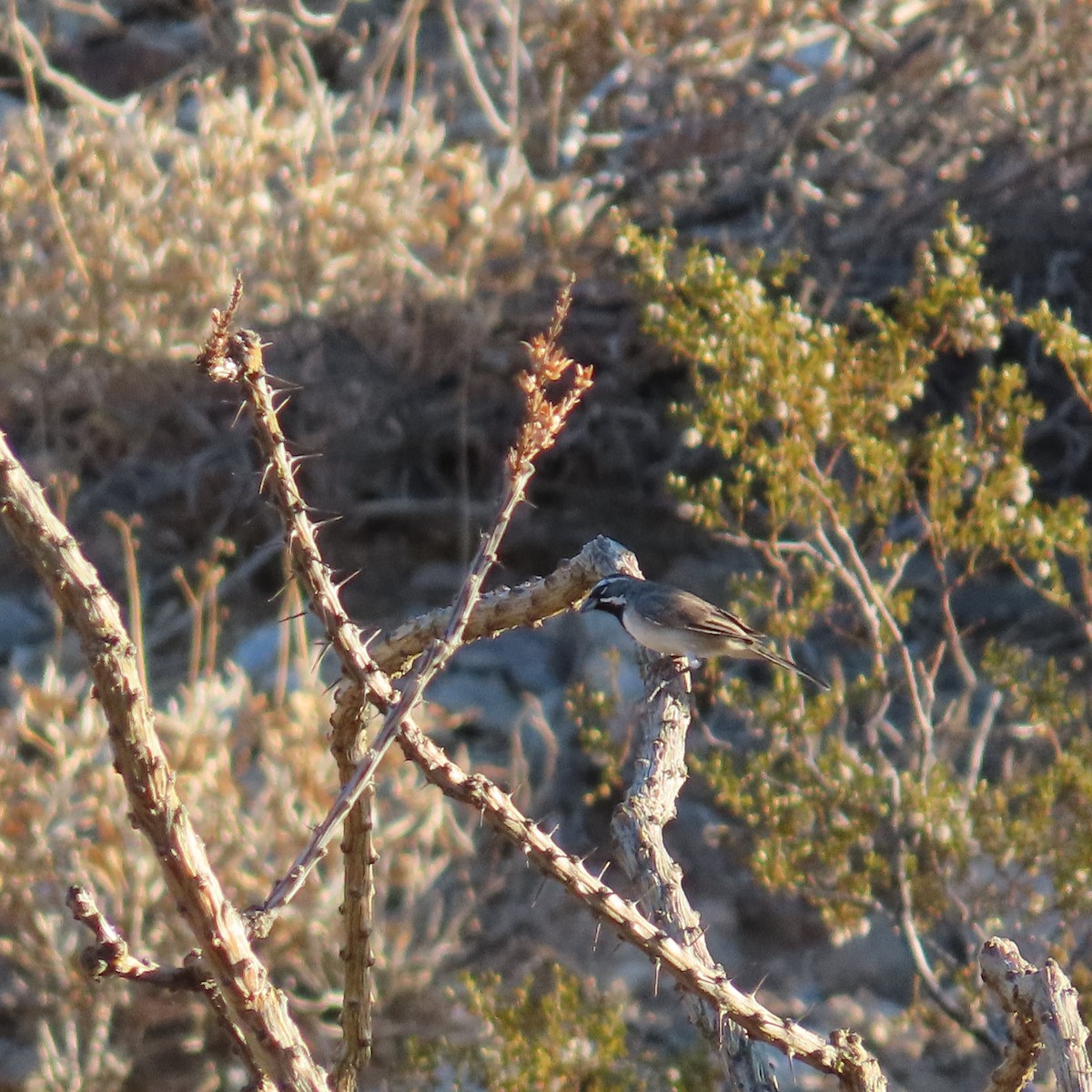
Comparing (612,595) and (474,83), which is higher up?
(612,595)

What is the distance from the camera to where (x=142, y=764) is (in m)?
1.92

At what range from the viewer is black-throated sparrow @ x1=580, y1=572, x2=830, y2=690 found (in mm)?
3836

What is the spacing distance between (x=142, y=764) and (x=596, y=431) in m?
6.41

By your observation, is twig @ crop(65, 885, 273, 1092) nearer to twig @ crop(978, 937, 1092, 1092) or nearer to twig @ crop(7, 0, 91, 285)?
twig @ crop(978, 937, 1092, 1092)

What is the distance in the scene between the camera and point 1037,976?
2.09 metres

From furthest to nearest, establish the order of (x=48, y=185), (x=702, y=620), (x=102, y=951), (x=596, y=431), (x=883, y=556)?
(x=596, y=431)
(x=48, y=185)
(x=883, y=556)
(x=702, y=620)
(x=102, y=951)

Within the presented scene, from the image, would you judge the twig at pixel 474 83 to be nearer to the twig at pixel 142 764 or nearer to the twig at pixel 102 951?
the twig at pixel 142 764

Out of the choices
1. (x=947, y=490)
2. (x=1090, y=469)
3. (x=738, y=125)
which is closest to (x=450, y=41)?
(x=738, y=125)

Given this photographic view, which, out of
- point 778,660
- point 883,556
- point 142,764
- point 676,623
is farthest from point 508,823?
point 883,556

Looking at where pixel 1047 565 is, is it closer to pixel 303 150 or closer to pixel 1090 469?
pixel 1090 469

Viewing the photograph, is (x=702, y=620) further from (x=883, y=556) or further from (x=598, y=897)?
(x=598, y=897)

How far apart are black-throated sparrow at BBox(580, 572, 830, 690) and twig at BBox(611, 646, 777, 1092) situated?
52cm

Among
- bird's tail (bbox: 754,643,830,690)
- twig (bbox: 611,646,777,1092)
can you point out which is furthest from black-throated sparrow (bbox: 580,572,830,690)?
twig (bbox: 611,646,777,1092)

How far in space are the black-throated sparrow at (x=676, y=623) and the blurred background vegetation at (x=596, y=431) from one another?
0.32m
